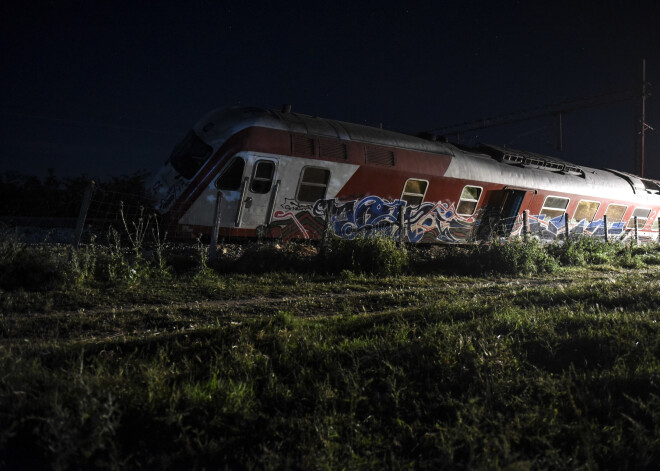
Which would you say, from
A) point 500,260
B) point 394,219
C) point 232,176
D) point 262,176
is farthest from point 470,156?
point 232,176

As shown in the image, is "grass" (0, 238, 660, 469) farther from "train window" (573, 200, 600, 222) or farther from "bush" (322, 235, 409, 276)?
"train window" (573, 200, 600, 222)

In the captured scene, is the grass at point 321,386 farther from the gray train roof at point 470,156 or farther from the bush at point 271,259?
the gray train roof at point 470,156

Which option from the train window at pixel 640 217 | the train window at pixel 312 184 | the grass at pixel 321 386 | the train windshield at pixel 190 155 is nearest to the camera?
the grass at pixel 321 386

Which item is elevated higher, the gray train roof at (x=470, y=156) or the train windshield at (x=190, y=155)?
the gray train roof at (x=470, y=156)

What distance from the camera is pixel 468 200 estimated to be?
39.3ft

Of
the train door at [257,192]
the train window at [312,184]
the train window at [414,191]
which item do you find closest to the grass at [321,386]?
the train door at [257,192]

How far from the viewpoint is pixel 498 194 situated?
41.7 feet

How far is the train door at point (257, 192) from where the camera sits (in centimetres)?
857

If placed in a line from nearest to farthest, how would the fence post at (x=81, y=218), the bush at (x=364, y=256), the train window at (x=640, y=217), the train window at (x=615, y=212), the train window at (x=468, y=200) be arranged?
the fence post at (x=81, y=218) < the bush at (x=364, y=256) < the train window at (x=468, y=200) < the train window at (x=615, y=212) < the train window at (x=640, y=217)

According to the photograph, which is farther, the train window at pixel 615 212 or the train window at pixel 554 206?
the train window at pixel 615 212

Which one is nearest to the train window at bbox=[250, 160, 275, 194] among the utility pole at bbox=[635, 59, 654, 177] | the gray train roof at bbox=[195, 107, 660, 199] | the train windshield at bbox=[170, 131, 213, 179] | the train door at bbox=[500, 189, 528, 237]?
the gray train roof at bbox=[195, 107, 660, 199]

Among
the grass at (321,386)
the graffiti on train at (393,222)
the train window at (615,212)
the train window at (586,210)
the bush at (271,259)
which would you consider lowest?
the grass at (321,386)

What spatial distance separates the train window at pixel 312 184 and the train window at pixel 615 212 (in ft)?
41.6

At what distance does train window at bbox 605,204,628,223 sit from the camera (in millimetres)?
16094
